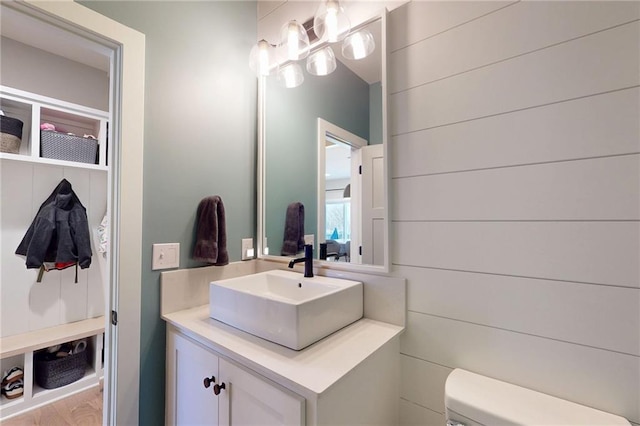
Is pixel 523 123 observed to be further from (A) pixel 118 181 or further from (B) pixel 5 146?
(B) pixel 5 146

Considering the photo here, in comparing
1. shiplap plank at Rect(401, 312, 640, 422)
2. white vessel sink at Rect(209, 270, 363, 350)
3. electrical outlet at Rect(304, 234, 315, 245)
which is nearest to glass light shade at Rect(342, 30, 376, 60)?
electrical outlet at Rect(304, 234, 315, 245)

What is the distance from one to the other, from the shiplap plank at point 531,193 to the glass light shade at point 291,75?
2.71 ft

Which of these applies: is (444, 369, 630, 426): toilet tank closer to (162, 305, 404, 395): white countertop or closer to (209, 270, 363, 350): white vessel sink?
(162, 305, 404, 395): white countertop

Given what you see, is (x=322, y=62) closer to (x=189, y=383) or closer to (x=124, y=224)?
(x=124, y=224)

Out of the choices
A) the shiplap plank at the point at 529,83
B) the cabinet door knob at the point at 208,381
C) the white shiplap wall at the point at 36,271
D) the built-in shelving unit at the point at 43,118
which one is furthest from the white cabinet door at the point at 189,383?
the built-in shelving unit at the point at 43,118

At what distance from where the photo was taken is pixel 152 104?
3.93ft

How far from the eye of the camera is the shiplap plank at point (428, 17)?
3.19 ft

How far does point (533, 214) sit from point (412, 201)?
1.26 ft

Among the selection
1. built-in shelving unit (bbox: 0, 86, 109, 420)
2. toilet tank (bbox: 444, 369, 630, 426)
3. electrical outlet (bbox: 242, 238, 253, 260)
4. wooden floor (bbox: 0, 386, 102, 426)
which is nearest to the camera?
toilet tank (bbox: 444, 369, 630, 426)

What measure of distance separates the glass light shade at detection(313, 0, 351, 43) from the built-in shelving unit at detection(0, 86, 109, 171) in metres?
2.05

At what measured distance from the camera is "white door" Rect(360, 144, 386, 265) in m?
1.16

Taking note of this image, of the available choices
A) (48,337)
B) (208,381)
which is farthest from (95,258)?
(208,381)

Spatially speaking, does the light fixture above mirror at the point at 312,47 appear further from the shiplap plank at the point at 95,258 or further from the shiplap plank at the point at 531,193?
the shiplap plank at the point at 95,258

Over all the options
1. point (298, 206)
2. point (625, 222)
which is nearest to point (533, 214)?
point (625, 222)
